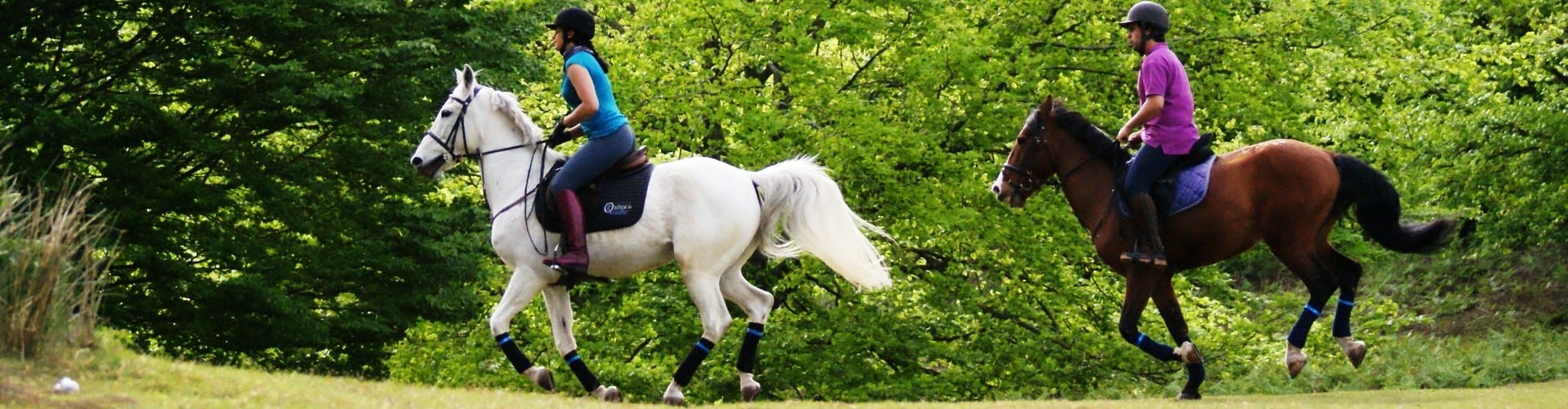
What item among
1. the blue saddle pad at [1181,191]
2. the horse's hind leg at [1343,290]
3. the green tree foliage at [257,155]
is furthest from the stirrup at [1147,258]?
the green tree foliage at [257,155]

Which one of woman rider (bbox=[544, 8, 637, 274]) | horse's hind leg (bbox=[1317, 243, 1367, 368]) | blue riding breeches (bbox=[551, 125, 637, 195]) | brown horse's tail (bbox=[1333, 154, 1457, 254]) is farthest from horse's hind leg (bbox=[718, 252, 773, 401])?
brown horse's tail (bbox=[1333, 154, 1457, 254])

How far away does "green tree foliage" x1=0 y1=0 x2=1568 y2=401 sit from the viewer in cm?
1827

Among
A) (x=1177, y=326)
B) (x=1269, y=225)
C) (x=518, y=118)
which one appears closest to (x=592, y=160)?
(x=518, y=118)

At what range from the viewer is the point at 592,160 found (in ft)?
33.8

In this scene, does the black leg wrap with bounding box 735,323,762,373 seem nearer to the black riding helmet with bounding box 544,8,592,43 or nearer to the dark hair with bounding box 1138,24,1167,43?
the black riding helmet with bounding box 544,8,592,43

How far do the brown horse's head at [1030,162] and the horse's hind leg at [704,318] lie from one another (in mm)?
2135

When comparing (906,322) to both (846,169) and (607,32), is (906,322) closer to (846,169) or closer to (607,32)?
(846,169)

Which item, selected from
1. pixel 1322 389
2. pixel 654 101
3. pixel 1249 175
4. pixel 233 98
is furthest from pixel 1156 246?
pixel 233 98

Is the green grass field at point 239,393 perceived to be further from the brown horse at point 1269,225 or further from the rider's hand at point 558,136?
the rider's hand at point 558,136

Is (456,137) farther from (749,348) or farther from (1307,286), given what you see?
(1307,286)

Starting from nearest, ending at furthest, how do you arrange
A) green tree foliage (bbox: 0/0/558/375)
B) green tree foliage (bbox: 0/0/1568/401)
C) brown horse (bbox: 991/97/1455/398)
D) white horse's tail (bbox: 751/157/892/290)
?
brown horse (bbox: 991/97/1455/398) → white horse's tail (bbox: 751/157/892/290) → green tree foliage (bbox: 0/0/558/375) → green tree foliage (bbox: 0/0/1568/401)

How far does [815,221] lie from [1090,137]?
196 centimetres

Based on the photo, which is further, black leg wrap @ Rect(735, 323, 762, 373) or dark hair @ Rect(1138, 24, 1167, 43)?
dark hair @ Rect(1138, 24, 1167, 43)

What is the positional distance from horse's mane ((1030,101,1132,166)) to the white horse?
5.22ft
